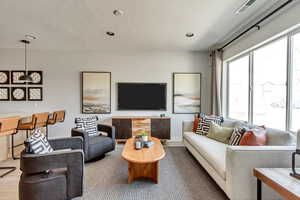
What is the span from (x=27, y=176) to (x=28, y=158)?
0.22m

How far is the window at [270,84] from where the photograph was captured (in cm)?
267

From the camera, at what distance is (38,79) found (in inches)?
187

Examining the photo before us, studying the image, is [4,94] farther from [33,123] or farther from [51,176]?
[51,176]

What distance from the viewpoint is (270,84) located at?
2949 mm

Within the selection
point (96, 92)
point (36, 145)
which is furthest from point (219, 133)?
point (96, 92)

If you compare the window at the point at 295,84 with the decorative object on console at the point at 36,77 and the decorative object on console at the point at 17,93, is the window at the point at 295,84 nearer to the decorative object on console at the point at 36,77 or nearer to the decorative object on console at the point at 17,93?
the decorative object on console at the point at 36,77

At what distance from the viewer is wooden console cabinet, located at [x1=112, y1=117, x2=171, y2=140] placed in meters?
4.39

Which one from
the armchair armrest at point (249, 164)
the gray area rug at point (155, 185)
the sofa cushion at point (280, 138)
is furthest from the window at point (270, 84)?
the gray area rug at point (155, 185)

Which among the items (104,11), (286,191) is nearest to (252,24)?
(104,11)

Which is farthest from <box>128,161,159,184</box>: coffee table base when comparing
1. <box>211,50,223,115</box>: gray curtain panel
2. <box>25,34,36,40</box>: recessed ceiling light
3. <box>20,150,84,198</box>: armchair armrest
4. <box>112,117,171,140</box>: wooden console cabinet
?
<box>25,34,36,40</box>: recessed ceiling light

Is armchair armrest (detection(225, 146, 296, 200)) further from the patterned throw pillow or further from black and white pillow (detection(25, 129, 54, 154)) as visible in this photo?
black and white pillow (detection(25, 129, 54, 154))

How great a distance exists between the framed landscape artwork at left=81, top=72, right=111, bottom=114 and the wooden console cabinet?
2.22 ft

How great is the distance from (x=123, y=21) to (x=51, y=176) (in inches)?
105

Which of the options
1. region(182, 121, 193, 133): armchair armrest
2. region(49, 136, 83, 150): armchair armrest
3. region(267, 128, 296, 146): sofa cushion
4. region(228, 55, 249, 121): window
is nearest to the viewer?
region(267, 128, 296, 146): sofa cushion
